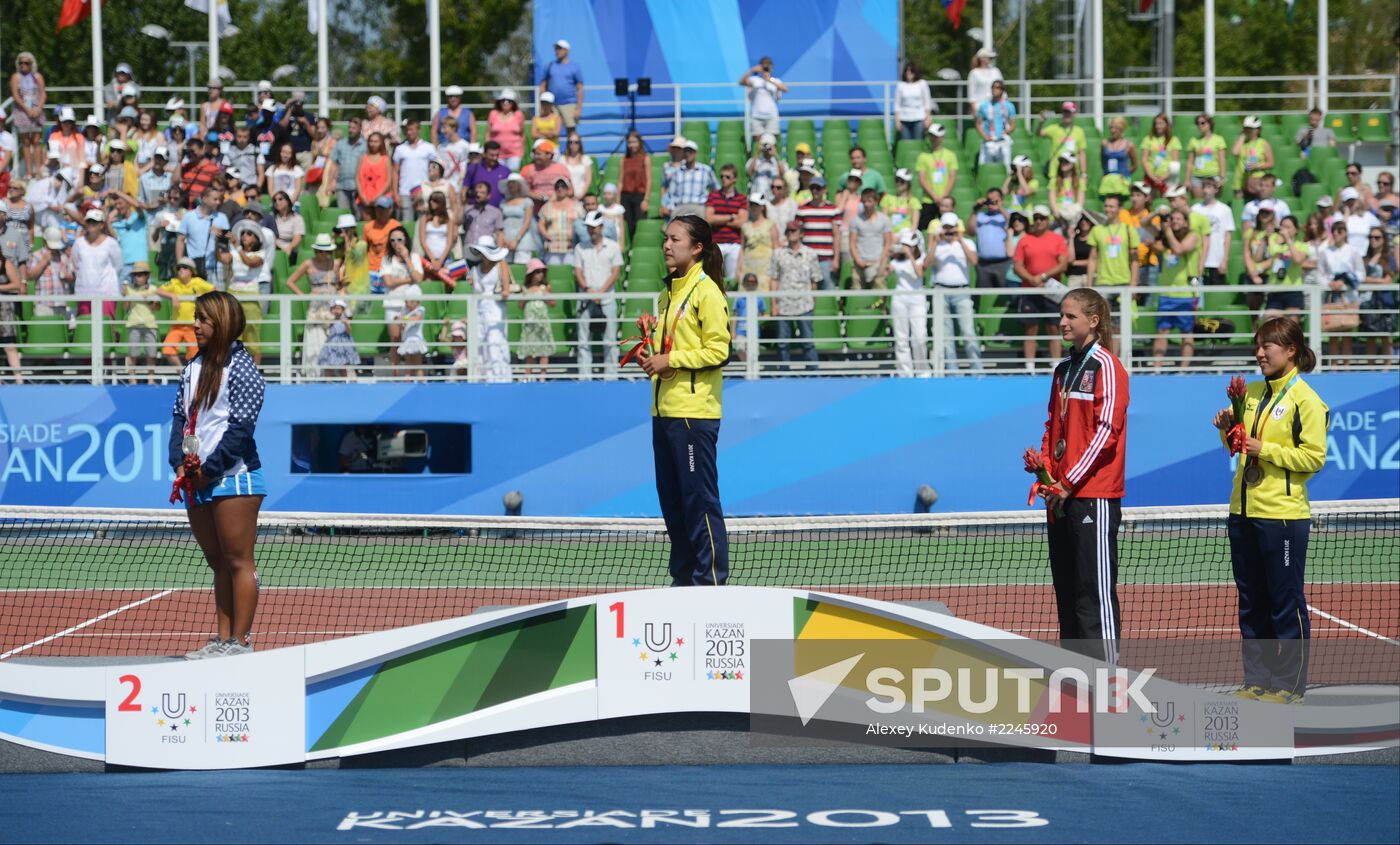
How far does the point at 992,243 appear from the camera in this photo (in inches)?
715

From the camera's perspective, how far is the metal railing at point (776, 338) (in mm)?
16891

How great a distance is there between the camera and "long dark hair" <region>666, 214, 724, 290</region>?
823cm

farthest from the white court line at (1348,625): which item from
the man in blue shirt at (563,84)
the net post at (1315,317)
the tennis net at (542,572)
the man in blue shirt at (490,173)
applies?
the man in blue shirt at (563,84)

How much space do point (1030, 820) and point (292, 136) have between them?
56.5 feet

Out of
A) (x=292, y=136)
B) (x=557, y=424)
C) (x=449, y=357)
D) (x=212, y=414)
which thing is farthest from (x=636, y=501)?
(x=212, y=414)

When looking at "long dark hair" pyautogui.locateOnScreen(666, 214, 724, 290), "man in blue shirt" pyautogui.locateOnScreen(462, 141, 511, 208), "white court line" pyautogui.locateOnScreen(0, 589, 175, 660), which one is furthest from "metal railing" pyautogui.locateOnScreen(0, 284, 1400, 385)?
"long dark hair" pyautogui.locateOnScreen(666, 214, 724, 290)

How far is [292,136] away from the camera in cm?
2195

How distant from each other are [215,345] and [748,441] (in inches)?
367

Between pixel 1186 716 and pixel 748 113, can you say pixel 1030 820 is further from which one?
pixel 748 113

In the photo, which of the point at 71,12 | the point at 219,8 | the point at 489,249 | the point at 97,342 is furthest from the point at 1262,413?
the point at 71,12

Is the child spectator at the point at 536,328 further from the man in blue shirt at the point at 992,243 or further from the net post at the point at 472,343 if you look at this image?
the man in blue shirt at the point at 992,243

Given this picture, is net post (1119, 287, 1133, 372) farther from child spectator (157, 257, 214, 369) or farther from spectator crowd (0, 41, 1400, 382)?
child spectator (157, 257, 214, 369)

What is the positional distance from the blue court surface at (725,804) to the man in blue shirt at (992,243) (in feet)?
36.3

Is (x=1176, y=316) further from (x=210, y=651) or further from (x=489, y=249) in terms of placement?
(x=210, y=651)
